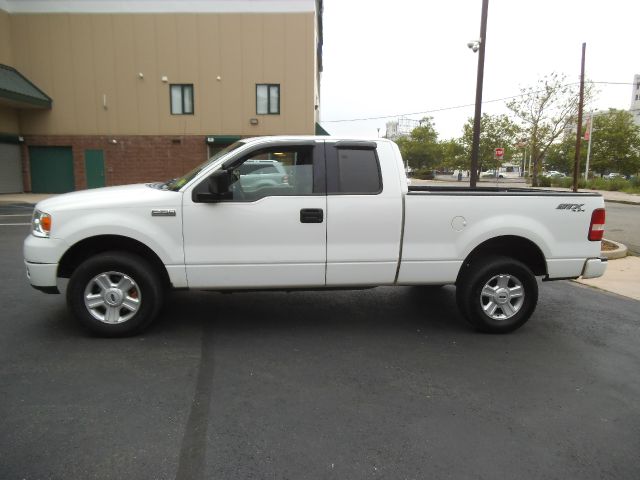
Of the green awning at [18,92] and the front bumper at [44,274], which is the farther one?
the green awning at [18,92]

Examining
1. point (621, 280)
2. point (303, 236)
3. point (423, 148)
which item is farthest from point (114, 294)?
point (423, 148)

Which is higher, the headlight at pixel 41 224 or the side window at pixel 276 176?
the side window at pixel 276 176

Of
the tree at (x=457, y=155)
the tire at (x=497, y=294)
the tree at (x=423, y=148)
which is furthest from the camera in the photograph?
the tree at (x=423, y=148)

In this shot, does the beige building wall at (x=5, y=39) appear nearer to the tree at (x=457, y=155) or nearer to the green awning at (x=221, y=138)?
the green awning at (x=221, y=138)

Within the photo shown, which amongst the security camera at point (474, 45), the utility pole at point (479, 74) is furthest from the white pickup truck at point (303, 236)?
the security camera at point (474, 45)

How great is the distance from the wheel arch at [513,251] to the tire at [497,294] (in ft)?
0.23

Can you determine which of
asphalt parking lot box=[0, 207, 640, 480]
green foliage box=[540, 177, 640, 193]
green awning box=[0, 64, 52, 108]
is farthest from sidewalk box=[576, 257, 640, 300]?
green foliage box=[540, 177, 640, 193]

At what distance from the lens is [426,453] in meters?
2.92

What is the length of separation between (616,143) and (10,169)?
46.9 m

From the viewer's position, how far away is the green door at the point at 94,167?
81.1 ft

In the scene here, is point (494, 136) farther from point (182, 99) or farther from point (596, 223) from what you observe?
point (596, 223)

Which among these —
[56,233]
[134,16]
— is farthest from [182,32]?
[56,233]

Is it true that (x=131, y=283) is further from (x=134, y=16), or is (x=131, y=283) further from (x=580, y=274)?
(x=134, y=16)

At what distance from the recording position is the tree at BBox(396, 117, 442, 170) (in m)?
82.4
